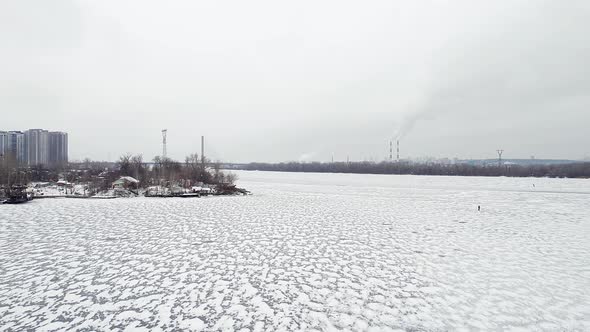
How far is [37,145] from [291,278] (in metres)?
123

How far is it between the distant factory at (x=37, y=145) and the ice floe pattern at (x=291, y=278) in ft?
311

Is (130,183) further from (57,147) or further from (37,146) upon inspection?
(57,147)

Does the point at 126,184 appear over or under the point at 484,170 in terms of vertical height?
under

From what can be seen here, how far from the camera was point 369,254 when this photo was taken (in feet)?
29.5

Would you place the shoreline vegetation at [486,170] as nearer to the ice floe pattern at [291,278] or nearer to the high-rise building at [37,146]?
the ice floe pattern at [291,278]

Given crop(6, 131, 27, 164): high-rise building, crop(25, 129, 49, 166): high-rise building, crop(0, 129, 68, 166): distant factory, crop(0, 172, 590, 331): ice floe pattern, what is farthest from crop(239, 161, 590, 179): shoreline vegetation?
crop(6, 131, 27, 164): high-rise building

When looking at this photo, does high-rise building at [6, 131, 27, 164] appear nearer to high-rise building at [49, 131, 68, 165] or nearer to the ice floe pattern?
high-rise building at [49, 131, 68, 165]

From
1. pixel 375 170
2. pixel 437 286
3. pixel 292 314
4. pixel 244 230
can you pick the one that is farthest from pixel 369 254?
pixel 375 170

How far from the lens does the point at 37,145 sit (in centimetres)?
9200

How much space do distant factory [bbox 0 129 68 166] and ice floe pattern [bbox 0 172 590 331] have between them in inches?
3738

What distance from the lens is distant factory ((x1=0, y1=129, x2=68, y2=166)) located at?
82375mm

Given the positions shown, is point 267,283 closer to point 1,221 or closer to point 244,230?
point 244,230

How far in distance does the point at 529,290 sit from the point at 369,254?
4.04m

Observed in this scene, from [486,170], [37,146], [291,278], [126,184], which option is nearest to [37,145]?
[37,146]
